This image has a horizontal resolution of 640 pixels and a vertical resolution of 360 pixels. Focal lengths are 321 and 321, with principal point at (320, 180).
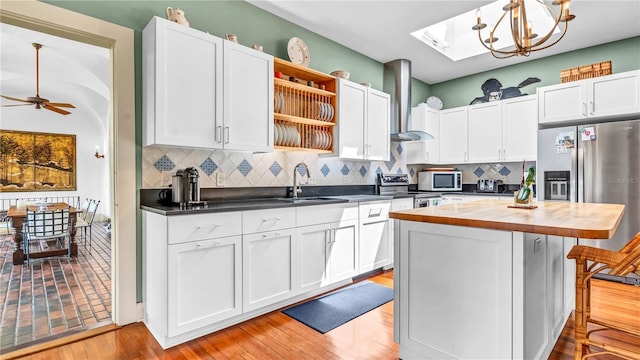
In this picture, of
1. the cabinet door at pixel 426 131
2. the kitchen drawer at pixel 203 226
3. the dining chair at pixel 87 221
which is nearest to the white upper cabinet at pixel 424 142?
the cabinet door at pixel 426 131

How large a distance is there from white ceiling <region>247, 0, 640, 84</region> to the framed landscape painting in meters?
7.06

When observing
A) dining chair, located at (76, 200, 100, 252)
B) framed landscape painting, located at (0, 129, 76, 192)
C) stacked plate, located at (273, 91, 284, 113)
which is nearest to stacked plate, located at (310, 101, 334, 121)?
stacked plate, located at (273, 91, 284, 113)

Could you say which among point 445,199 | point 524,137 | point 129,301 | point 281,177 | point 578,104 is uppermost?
point 578,104

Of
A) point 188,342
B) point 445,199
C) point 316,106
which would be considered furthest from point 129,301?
point 445,199

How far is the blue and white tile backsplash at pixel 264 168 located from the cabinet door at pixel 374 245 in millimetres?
764

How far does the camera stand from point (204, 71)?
2404mm

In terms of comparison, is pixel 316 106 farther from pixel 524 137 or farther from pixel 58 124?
pixel 58 124

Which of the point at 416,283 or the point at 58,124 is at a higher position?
the point at 58,124

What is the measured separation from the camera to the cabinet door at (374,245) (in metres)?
3.30

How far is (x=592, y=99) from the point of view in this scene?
11.8ft

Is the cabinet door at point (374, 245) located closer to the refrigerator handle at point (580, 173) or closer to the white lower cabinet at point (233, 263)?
the white lower cabinet at point (233, 263)

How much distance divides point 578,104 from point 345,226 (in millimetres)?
3067

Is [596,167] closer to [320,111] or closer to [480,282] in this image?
[480,282]

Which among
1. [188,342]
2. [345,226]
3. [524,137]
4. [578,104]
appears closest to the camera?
[188,342]
